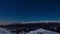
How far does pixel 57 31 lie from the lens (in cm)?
199

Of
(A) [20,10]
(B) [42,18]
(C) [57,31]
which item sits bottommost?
(C) [57,31]

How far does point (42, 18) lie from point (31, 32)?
264 mm

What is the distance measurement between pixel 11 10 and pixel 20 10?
0.46 ft

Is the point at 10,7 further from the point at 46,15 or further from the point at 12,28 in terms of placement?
the point at 46,15

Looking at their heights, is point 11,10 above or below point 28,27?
above

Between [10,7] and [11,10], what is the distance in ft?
0.16

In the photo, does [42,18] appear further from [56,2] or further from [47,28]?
[56,2]

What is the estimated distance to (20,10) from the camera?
2078 millimetres

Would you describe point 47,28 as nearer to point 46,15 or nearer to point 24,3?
point 46,15

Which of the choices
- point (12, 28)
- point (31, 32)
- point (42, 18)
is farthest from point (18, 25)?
point (42, 18)

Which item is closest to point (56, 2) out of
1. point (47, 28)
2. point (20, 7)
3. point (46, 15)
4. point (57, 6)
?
point (57, 6)

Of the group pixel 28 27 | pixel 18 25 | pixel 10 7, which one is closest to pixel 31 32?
pixel 28 27

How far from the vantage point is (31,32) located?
2.01 metres

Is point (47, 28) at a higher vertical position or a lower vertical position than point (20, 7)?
lower
